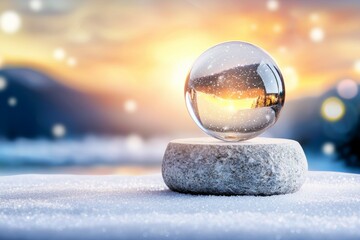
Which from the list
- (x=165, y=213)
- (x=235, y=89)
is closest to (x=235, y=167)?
(x=235, y=89)

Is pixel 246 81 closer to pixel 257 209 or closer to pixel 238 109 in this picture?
pixel 238 109

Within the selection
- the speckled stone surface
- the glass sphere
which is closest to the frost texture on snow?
the speckled stone surface

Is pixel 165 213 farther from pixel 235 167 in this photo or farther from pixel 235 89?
pixel 235 89

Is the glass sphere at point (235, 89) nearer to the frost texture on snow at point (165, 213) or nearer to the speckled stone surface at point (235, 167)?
the speckled stone surface at point (235, 167)

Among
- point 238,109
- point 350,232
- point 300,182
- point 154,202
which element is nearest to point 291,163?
point 300,182

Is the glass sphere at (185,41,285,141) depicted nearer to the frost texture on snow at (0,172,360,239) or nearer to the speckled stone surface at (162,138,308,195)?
the speckled stone surface at (162,138,308,195)

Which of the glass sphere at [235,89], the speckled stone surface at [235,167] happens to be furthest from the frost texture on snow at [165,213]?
the glass sphere at [235,89]
